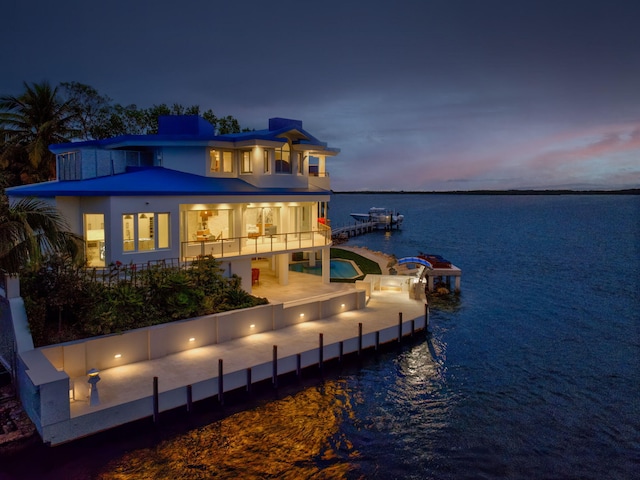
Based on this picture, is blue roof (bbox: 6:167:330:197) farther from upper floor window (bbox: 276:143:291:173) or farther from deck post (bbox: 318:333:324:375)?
deck post (bbox: 318:333:324:375)

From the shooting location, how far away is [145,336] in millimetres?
18078

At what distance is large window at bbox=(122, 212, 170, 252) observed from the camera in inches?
875

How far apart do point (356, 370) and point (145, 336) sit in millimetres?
9019

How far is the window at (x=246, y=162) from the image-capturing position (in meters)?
28.7

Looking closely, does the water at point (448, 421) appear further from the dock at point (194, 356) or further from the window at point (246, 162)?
the window at point (246, 162)

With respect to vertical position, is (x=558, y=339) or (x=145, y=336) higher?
(x=145, y=336)

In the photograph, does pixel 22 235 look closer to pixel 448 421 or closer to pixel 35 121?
pixel 448 421

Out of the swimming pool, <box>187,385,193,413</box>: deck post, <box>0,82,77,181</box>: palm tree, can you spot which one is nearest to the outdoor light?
<box>187,385,193,413</box>: deck post

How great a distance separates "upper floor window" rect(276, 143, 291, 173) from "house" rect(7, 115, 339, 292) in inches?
2.4

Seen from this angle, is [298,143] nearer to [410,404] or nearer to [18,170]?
[410,404]

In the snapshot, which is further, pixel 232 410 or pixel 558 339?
pixel 558 339

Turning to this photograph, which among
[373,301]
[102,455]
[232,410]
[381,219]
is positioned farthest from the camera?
[381,219]

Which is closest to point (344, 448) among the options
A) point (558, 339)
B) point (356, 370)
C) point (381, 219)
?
point (356, 370)

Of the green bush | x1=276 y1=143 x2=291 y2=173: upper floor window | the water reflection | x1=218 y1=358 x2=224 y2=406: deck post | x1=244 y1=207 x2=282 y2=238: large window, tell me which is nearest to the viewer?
the water reflection
